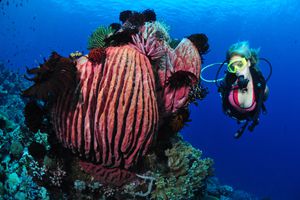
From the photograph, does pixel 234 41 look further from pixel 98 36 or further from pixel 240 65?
pixel 240 65

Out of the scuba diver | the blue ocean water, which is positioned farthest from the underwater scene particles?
the blue ocean water

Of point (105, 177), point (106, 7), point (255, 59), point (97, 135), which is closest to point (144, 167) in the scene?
point (105, 177)

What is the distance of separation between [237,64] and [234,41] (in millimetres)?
82776

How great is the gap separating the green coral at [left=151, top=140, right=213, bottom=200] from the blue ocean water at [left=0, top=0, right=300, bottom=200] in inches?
936

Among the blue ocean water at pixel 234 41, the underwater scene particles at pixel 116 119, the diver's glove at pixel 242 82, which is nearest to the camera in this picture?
the underwater scene particles at pixel 116 119

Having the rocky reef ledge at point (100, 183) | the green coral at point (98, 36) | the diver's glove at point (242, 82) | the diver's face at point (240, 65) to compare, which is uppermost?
the green coral at point (98, 36)

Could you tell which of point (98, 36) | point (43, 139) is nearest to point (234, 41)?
point (98, 36)

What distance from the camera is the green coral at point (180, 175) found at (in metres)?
4.01

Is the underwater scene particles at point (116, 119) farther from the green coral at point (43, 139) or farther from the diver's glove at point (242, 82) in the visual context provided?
the diver's glove at point (242, 82)

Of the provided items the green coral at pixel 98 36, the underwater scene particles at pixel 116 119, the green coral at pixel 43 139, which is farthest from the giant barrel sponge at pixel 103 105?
the green coral at pixel 98 36

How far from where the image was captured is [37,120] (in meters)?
4.10

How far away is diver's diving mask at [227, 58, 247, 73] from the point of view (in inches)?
169

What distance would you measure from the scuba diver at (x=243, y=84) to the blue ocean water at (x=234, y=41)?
79.0 feet

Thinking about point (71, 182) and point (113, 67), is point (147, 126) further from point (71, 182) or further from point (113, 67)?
point (71, 182)
